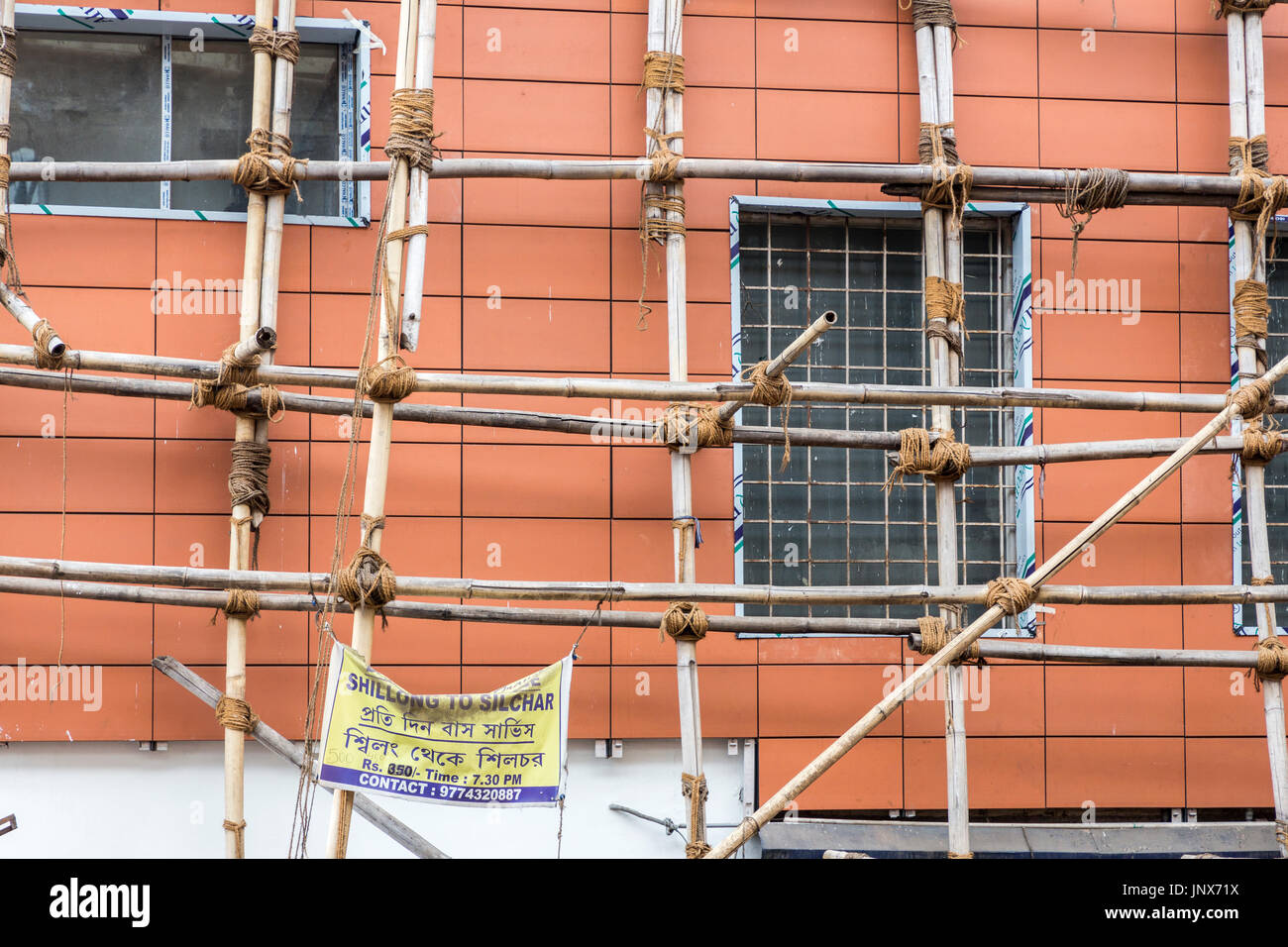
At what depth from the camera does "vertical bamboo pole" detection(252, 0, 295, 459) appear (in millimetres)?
5758

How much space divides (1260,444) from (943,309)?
5.45ft

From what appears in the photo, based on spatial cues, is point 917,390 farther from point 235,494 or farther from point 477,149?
point 235,494

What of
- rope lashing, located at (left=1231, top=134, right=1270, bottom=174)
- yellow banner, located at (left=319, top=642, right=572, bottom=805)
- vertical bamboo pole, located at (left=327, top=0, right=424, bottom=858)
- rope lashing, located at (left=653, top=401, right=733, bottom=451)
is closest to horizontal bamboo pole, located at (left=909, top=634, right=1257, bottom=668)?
rope lashing, located at (left=653, top=401, right=733, bottom=451)

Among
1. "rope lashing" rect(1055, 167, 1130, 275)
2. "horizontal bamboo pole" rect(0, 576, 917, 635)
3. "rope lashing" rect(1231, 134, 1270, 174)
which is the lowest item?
"horizontal bamboo pole" rect(0, 576, 917, 635)

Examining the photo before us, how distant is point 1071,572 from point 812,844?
1965mm

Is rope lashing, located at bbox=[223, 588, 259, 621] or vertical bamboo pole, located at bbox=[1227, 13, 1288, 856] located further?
vertical bamboo pole, located at bbox=[1227, 13, 1288, 856]

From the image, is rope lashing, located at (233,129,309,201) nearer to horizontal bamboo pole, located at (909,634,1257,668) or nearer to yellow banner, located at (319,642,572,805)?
yellow banner, located at (319,642,572,805)

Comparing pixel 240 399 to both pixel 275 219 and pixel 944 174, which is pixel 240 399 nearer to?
pixel 275 219

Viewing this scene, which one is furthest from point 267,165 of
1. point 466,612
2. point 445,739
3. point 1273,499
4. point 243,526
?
point 1273,499

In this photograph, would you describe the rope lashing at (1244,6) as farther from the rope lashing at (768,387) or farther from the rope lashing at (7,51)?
the rope lashing at (7,51)

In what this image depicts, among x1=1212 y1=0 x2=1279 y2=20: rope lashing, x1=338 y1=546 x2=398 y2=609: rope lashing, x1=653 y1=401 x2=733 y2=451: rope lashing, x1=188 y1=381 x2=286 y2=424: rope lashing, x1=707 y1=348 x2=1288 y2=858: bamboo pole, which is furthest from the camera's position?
x1=1212 y1=0 x2=1279 y2=20: rope lashing

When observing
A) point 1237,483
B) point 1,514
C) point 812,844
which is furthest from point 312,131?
point 1237,483

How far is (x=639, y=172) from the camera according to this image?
580cm

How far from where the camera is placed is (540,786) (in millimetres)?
4773
